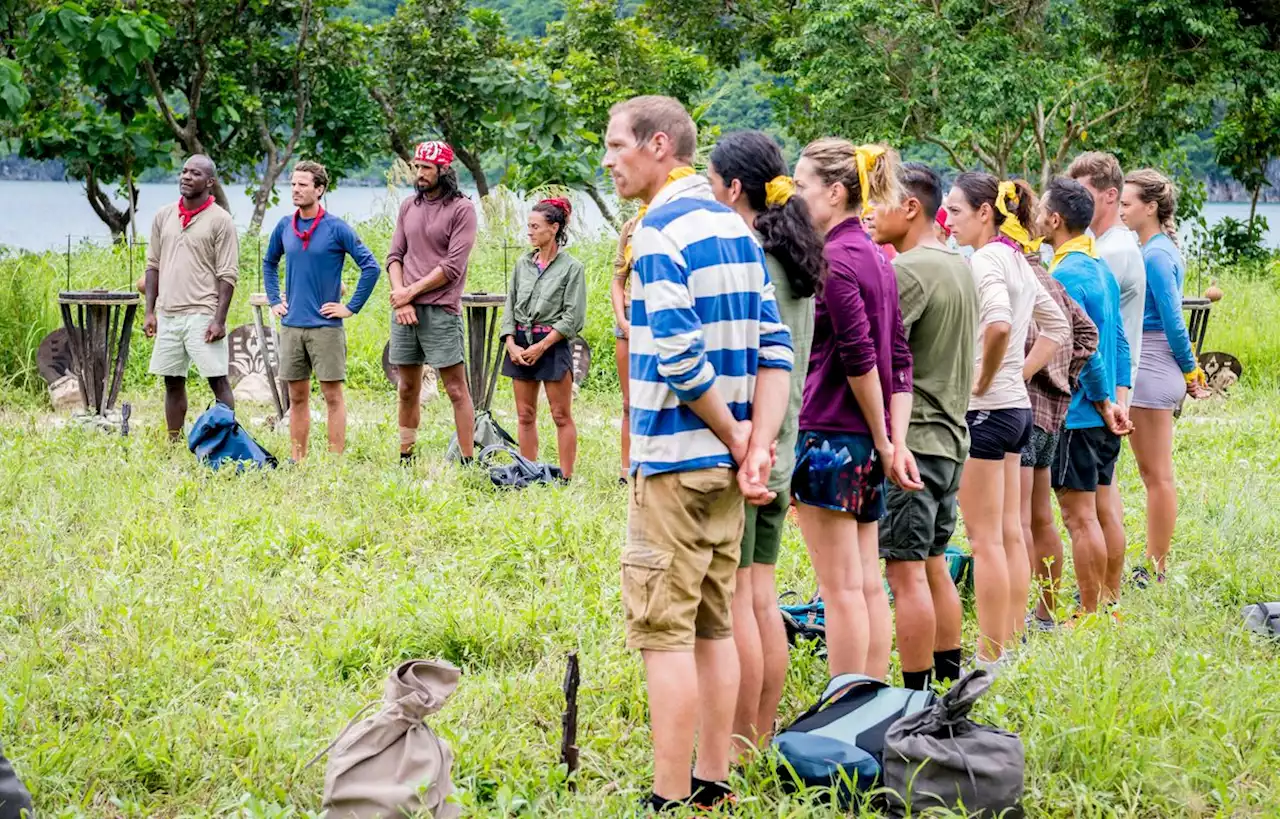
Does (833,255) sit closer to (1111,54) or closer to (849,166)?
(849,166)

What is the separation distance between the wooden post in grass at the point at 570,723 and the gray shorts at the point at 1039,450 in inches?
84.3

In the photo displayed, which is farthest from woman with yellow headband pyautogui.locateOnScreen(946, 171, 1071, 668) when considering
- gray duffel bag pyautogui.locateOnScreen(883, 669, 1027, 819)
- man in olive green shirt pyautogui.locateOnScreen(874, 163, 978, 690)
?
gray duffel bag pyautogui.locateOnScreen(883, 669, 1027, 819)

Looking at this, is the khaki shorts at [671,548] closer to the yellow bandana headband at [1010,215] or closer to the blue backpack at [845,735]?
the blue backpack at [845,735]

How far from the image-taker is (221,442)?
7.02 m

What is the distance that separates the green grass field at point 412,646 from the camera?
11.5 feet

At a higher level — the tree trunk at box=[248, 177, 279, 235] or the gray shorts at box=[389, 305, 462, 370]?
the tree trunk at box=[248, 177, 279, 235]

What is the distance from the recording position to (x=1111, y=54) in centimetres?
1878

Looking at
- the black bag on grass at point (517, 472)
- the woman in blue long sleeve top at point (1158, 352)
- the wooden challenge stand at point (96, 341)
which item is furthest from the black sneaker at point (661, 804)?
the wooden challenge stand at point (96, 341)

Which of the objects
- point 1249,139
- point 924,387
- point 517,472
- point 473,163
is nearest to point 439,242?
point 517,472

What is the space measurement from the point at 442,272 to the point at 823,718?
408 cm

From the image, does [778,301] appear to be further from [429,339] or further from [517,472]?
[429,339]

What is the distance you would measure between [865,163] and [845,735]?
1.57 metres

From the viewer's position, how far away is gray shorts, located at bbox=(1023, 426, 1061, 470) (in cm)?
482

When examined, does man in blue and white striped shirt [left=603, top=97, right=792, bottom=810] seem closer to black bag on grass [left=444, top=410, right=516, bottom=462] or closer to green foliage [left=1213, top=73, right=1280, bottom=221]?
black bag on grass [left=444, top=410, right=516, bottom=462]
